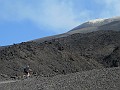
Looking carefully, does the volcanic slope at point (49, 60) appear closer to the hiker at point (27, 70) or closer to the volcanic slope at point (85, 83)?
the hiker at point (27, 70)

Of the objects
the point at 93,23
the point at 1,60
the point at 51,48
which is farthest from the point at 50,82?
the point at 93,23

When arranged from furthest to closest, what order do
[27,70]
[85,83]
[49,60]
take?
[49,60]
[27,70]
[85,83]

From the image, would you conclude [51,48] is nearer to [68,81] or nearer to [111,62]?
[111,62]

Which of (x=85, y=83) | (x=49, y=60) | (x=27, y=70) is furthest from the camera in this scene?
(x=49, y=60)

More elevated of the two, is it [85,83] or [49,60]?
[49,60]

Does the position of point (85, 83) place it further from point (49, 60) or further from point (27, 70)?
point (49, 60)

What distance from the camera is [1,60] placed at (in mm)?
28125

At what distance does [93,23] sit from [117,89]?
9638 cm

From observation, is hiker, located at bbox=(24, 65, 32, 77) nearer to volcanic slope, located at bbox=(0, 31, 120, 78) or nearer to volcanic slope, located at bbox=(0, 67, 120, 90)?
volcanic slope, located at bbox=(0, 31, 120, 78)

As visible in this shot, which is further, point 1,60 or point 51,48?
point 51,48

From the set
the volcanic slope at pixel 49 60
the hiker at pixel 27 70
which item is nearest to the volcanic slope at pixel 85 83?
the hiker at pixel 27 70

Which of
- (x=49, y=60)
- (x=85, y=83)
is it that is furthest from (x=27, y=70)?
(x=85, y=83)

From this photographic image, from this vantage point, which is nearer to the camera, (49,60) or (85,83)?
(85,83)

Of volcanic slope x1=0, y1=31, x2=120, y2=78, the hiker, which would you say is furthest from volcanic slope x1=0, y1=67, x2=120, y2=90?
volcanic slope x1=0, y1=31, x2=120, y2=78
